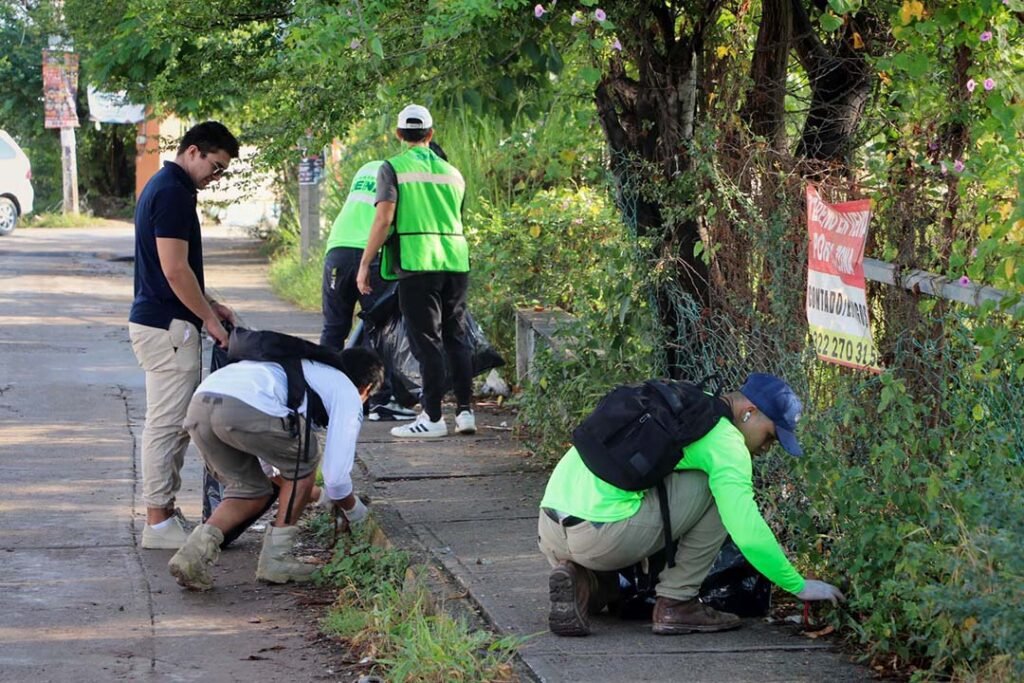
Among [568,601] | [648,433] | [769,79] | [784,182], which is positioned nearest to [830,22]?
[784,182]

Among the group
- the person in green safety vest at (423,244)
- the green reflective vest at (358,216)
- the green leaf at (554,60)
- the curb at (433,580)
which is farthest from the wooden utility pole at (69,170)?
the curb at (433,580)

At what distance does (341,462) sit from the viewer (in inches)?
229

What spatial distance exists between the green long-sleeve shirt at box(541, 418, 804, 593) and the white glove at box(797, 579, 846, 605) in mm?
69

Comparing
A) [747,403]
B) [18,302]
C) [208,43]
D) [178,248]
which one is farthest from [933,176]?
[18,302]

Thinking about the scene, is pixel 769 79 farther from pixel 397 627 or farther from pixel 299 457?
pixel 397 627

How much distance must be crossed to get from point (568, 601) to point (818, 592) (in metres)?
0.81

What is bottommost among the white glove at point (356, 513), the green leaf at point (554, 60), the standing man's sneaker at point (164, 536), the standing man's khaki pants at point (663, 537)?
the standing man's sneaker at point (164, 536)

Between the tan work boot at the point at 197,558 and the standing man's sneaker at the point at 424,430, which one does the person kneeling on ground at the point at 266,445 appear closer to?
the tan work boot at the point at 197,558

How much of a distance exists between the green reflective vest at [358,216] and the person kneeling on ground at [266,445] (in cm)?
331

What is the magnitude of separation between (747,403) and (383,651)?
4.87ft

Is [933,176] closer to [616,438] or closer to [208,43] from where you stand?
[616,438]

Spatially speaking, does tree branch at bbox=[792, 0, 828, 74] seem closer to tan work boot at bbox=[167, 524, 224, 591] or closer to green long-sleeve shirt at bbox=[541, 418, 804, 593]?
green long-sleeve shirt at bbox=[541, 418, 804, 593]

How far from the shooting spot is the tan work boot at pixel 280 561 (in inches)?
236

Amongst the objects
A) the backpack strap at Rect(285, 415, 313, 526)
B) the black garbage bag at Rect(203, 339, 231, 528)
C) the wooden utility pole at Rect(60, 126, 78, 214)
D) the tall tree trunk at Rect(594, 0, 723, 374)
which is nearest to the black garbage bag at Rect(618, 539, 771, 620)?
the backpack strap at Rect(285, 415, 313, 526)
